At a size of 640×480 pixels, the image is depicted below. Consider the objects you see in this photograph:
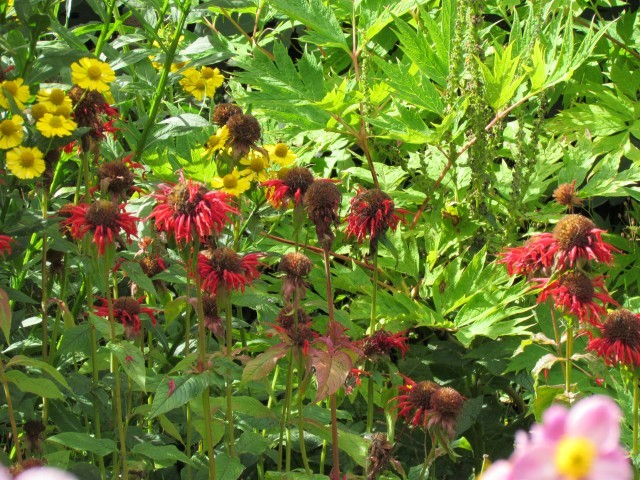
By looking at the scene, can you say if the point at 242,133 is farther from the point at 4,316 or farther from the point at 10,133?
the point at 4,316

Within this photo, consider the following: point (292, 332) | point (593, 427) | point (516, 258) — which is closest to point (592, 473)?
point (593, 427)

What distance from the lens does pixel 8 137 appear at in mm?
1345

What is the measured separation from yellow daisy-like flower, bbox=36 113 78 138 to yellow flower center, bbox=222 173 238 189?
0.28 m

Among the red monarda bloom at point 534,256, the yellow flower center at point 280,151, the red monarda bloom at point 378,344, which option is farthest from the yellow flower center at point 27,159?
the red monarda bloom at point 534,256

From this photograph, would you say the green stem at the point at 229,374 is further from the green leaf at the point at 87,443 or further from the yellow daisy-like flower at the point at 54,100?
the yellow daisy-like flower at the point at 54,100

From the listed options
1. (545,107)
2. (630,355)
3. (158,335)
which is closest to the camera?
(630,355)

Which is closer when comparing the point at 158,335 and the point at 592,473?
the point at 592,473

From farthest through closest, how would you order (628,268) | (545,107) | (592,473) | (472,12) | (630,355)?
(628,268), (545,107), (472,12), (630,355), (592,473)

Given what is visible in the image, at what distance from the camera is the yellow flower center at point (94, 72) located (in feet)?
4.51

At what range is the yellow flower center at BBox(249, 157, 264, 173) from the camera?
1556 mm

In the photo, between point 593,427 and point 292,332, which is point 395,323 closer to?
point 292,332

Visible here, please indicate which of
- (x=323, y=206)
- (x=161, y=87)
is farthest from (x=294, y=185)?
(x=161, y=87)

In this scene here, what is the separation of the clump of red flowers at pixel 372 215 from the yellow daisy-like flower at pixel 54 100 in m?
0.48

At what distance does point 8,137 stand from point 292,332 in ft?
1.68
